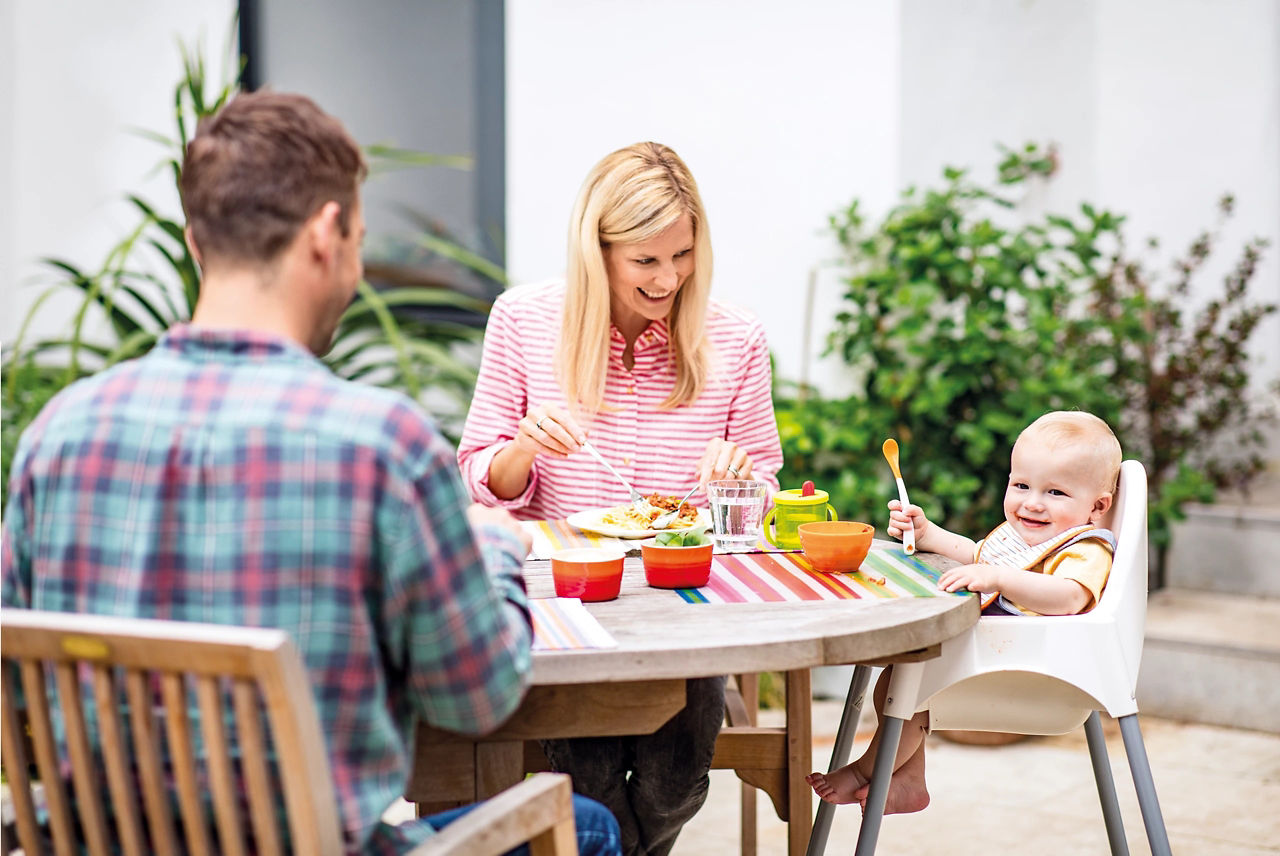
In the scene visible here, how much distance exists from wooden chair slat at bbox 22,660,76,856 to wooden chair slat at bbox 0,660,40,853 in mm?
16

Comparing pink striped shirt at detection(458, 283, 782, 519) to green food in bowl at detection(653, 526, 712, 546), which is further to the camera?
pink striped shirt at detection(458, 283, 782, 519)

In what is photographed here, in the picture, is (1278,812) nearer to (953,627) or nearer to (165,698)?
(953,627)

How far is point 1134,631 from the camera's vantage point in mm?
1694

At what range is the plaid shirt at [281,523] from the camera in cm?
98

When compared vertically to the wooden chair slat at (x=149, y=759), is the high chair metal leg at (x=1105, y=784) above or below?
below

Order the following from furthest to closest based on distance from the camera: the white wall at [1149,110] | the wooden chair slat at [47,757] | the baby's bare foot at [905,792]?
the white wall at [1149,110] < the baby's bare foot at [905,792] < the wooden chair slat at [47,757]

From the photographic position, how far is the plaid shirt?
0.98m

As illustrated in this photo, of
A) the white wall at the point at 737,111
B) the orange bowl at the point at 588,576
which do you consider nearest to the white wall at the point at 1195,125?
the white wall at the point at 737,111

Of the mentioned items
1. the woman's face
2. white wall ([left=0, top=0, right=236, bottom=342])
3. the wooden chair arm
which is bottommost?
the wooden chair arm

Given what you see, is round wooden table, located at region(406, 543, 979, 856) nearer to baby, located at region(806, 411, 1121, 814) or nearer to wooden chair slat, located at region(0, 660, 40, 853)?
baby, located at region(806, 411, 1121, 814)

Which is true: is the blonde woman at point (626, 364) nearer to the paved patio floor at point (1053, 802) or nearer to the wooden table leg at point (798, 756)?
the wooden table leg at point (798, 756)

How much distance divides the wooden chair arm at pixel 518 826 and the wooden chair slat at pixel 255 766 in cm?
14

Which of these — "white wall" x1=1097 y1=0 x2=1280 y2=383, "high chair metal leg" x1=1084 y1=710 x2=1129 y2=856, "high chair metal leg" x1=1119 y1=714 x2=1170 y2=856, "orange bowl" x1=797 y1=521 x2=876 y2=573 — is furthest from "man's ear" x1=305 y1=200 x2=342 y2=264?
"white wall" x1=1097 y1=0 x2=1280 y2=383

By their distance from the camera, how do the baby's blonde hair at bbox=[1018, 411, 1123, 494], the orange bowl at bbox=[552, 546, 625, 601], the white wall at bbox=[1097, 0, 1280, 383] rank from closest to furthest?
the orange bowl at bbox=[552, 546, 625, 601], the baby's blonde hair at bbox=[1018, 411, 1123, 494], the white wall at bbox=[1097, 0, 1280, 383]
